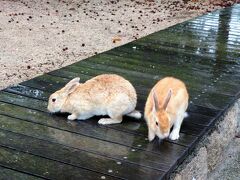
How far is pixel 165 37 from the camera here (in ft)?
22.3

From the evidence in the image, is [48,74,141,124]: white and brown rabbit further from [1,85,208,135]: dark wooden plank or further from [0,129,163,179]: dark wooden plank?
[0,129,163,179]: dark wooden plank

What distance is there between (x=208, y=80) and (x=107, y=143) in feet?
6.32

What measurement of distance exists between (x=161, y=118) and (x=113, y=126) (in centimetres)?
56

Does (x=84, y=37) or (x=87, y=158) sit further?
(x=84, y=37)

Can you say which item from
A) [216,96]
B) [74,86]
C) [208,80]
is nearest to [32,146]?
[74,86]

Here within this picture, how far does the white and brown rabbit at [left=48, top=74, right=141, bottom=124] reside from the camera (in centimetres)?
352

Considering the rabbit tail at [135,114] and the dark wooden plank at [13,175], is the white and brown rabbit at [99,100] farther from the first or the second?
the dark wooden plank at [13,175]

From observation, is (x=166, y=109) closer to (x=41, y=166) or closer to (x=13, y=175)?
(x=41, y=166)

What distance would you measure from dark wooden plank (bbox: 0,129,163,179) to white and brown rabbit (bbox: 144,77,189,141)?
13.1 inches

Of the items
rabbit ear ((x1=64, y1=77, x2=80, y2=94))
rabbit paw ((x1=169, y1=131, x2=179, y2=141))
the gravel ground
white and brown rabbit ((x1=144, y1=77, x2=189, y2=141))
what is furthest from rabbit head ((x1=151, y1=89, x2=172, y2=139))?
the gravel ground

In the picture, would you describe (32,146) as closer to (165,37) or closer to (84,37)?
(165,37)

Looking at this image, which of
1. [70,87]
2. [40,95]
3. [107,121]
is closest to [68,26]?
[40,95]

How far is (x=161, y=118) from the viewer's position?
10.1ft

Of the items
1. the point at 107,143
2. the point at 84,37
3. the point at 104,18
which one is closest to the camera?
the point at 107,143
